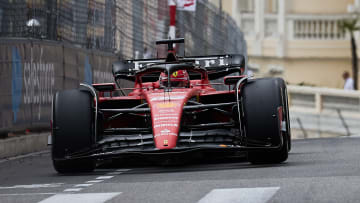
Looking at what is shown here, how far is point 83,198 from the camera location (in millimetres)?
9711

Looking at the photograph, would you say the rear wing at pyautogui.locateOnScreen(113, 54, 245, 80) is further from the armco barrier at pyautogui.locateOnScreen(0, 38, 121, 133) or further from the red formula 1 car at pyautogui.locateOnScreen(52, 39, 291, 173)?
the red formula 1 car at pyautogui.locateOnScreen(52, 39, 291, 173)

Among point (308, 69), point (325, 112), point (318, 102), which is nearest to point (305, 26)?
point (308, 69)

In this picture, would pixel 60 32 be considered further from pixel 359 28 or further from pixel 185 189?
pixel 359 28

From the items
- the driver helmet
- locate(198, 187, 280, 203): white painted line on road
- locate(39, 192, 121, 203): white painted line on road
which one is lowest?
locate(39, 192, 121, 203): white painted line on road

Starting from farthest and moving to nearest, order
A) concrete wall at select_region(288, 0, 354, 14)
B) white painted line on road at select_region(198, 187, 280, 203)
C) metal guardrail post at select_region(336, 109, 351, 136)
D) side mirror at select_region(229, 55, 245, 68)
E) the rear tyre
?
concrete wall at select_region(288, 0, 354, 14)
metal guardrail post at select_region(336, 109, 351, 136)
side mirror at select_region(229, 55, 245, 68)
the rear tyre
white painted line on road at select_region(198, 187, 280, 203)

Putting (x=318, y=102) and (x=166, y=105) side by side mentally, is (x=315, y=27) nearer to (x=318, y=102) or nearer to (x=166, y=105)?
(x=318, y=102)

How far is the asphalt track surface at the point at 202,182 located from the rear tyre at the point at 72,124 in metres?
0.31

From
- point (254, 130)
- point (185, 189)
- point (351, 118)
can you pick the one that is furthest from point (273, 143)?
point (351, 118)

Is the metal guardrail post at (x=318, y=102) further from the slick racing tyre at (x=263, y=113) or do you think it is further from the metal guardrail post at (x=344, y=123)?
the slick racing tyre at (x=263, y=113)

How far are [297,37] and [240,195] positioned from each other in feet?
180

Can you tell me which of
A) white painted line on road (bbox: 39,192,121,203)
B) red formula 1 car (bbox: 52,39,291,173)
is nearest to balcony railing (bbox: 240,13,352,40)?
red formula 1 car (bbox: 52,39,291,173)

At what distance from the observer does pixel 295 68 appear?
6303cm

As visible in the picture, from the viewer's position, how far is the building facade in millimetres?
61688

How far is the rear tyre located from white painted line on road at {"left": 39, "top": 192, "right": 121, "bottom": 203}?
2.62 meters
